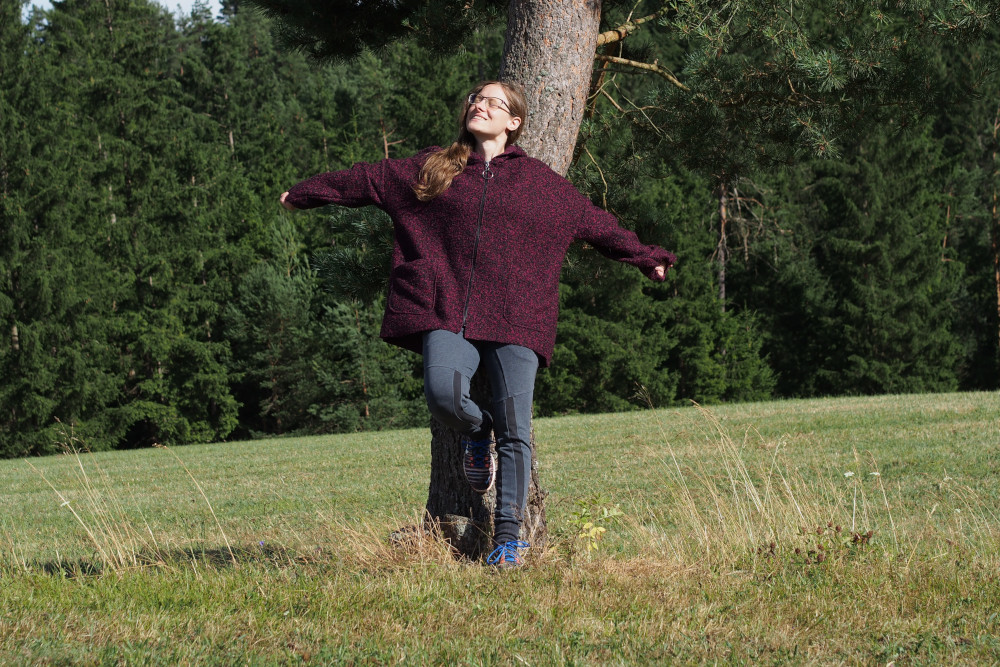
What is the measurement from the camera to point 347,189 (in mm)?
4039

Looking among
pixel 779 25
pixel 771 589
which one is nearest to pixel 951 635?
pixel 771 589

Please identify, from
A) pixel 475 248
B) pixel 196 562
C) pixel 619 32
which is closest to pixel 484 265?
pixel 475 248

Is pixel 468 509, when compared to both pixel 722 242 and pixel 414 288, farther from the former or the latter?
pixel 722 242

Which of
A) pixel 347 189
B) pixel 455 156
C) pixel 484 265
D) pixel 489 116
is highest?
pixel 489 116

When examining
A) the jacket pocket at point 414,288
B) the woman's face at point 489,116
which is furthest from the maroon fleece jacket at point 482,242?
the woman's face at point 489,116

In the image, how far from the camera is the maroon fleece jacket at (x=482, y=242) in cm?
377

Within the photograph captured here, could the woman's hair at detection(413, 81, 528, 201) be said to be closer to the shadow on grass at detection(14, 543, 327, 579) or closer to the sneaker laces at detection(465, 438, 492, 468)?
the sneaker laces at detection(465, 438, 492, 468)

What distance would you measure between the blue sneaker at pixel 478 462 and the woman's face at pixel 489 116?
1.22 m

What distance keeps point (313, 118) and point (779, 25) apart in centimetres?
3302

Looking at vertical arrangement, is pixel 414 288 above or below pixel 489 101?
below


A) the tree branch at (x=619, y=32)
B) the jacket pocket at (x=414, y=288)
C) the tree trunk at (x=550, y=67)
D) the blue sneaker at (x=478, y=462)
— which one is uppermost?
the tree branch at (x=619, y=32)

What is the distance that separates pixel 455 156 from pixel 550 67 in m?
0.80

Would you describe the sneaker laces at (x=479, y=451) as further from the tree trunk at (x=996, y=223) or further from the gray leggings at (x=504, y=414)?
the tree trunk at (x=996, y=223)

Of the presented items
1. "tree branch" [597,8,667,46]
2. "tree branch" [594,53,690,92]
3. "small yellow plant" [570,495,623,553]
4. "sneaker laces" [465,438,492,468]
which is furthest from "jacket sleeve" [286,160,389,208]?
"tree branch" [594,53,690,92]
